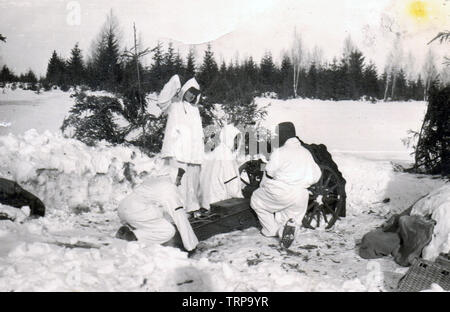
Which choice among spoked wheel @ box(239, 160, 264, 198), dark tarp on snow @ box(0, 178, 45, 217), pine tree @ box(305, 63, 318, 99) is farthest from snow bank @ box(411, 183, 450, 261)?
pine tree @ box(305, 63, 318, 99)

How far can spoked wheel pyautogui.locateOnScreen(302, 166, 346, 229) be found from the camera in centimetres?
738

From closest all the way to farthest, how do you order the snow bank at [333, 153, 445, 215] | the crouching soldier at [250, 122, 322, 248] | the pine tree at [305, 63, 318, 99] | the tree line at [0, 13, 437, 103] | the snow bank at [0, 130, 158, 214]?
the crouching soldier at [250, 122, 322, 248]
the snow bank at [0, 130, 158, 214]
the snow bank at [333, 153, 445, 215]
the tree line at [0, 13, 437, 103]
the pine tree at [305, 63, 318, 99]

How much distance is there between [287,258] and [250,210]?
4.81 feet

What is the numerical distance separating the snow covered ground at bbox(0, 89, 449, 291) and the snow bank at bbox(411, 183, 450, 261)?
438 millimetres

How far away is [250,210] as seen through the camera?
7.07 meters

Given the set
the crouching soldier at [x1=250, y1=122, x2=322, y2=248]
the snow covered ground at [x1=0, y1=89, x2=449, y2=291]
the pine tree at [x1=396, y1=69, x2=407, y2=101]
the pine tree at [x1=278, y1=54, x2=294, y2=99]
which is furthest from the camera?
the pine tree at [x1=396, y1=69, x2=407, y2=101]

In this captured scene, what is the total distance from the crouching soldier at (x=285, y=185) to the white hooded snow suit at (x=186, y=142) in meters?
1.25

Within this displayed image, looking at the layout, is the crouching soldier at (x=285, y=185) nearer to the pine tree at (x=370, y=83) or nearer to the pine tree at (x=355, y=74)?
the pine tree at (x=355, y=74)

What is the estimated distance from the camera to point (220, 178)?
25.0 feet

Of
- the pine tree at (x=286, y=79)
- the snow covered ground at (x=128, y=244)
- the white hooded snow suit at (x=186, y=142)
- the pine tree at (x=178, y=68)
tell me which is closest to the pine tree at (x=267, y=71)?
the pine tree at (x=286, y=79)

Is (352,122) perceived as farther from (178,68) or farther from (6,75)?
(6,75)

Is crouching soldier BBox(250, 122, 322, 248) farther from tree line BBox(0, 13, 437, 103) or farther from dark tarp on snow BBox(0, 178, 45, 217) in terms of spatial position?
tree line BBox(0, 13, 437, 103)
